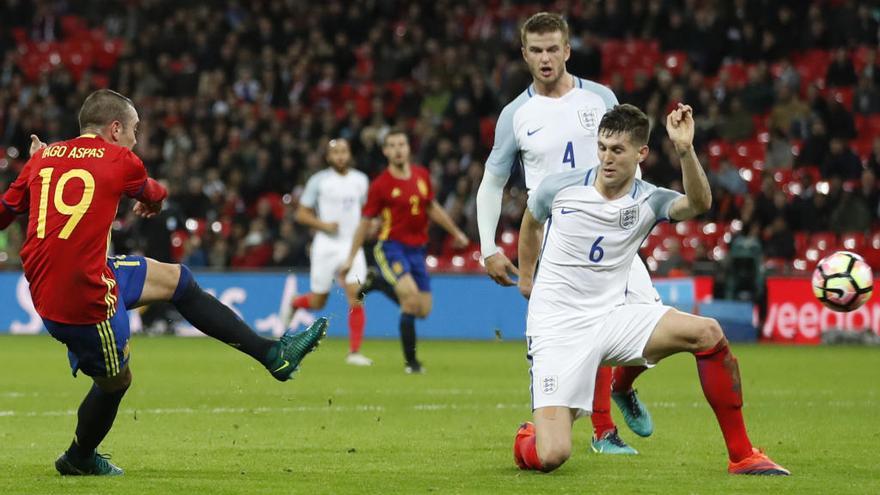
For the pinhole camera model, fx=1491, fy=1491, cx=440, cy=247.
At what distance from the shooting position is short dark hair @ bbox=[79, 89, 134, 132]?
6844 mm

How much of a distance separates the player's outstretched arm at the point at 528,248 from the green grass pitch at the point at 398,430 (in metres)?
0.92

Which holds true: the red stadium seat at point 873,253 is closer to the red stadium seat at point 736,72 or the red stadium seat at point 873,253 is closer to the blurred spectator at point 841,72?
the blurred spectator at point 841,72

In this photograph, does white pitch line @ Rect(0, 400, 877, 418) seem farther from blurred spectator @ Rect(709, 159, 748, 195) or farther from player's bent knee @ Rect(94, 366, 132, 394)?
blurred spectator @ Rect(709, 159, 748, 195)

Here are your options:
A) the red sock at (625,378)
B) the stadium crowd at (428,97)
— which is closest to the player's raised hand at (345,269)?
the stadium crowd at (428,97)

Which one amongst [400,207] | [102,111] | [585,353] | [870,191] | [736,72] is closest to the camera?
[102,111]

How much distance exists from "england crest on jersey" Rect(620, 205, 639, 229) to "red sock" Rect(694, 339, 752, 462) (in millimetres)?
701

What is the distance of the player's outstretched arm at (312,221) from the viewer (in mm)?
16250

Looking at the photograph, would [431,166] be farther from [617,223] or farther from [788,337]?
[617,223]

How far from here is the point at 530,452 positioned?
7105 mm

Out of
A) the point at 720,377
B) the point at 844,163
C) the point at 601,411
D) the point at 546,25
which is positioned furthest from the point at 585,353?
the point at 844,163

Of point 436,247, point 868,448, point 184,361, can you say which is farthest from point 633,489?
point 436,247

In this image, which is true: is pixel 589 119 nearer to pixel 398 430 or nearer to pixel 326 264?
pixel 398 430

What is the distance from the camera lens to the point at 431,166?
23172 millimetres

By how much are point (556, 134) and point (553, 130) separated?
0.10ft
